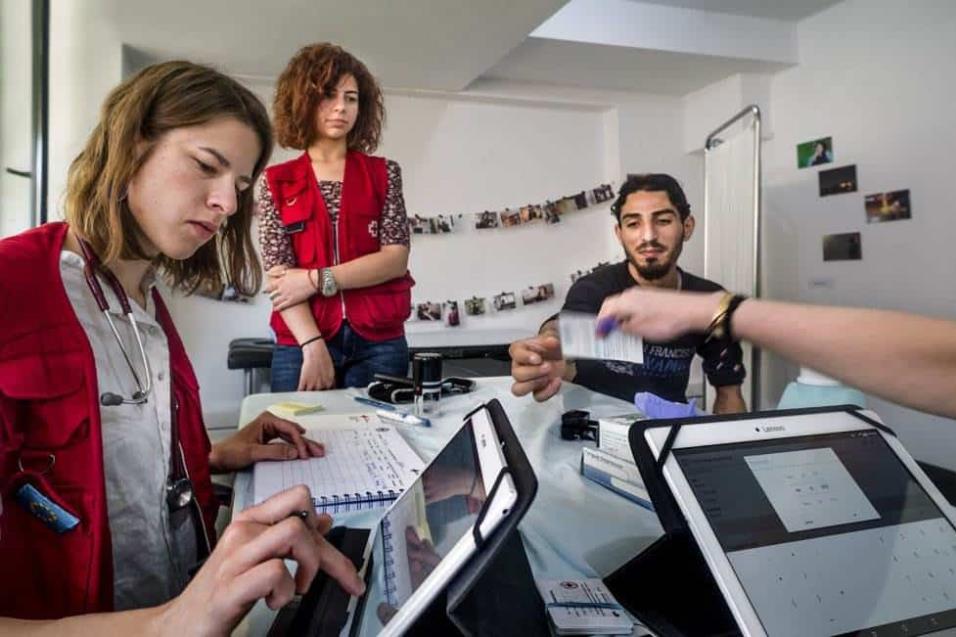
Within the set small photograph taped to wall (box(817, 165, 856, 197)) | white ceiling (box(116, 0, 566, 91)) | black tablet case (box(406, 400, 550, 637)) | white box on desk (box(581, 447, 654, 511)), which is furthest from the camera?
small photograph taped to wall (box(817, 165, 856, 197))

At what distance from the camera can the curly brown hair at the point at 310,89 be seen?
120 centimetres

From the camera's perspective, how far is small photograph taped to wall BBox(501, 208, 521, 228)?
119 inches

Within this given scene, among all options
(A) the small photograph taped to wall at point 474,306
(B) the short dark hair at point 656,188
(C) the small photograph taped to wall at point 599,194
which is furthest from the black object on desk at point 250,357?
(B) the short dark hair at point 656,188

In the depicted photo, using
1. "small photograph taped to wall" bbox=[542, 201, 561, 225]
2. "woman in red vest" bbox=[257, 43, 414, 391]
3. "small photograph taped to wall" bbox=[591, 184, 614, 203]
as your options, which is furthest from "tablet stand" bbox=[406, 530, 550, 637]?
"small photograph taped to wall" bbox=[542, 201, 561, 225]

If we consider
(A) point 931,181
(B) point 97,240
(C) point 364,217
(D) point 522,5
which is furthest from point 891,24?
(B) point 97,240

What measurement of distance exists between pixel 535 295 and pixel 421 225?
72 centimetres

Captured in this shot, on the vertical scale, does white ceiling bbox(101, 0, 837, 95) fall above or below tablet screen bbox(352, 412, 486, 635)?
above

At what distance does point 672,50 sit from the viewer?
2457 mm

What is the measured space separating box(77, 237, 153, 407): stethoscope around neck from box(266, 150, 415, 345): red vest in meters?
0.61

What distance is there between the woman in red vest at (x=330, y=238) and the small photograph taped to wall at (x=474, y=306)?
171cm

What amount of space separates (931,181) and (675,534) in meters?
2.53

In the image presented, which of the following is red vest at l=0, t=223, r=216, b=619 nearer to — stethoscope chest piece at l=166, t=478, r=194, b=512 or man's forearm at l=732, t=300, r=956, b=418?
stethoscope chest piece at l=166, t=478, r=194, b=512

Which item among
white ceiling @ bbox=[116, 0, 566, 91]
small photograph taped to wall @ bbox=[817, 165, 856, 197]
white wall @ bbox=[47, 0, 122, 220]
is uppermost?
white ceiling @ bbox=[116, 0, 566, 91]

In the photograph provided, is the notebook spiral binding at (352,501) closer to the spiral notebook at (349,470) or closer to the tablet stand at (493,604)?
the spiral notebook at (349,470)
